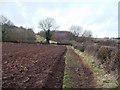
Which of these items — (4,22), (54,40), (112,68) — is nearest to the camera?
(112,68)

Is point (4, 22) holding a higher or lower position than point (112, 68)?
higher

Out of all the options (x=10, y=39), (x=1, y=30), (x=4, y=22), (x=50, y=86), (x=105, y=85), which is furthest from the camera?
(x=4, y=22)

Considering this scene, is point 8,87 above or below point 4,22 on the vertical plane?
below

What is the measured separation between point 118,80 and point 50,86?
4.03 metres

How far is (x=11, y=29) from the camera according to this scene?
278 feet

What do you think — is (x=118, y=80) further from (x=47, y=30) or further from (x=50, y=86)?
(x=47, y=30)

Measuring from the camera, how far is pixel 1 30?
74.8 meters

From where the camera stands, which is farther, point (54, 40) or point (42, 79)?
point (54, 40)

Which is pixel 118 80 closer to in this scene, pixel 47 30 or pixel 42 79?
pixel 42 79

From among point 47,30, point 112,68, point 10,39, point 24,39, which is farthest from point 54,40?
point 112,68

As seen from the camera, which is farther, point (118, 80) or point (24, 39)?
point (24, 39)

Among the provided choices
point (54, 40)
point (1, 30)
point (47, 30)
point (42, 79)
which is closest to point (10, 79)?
point (42, 79)

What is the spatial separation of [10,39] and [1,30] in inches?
260

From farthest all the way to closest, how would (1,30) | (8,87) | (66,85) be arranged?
(1,30) → (66,85) → (8,87)
